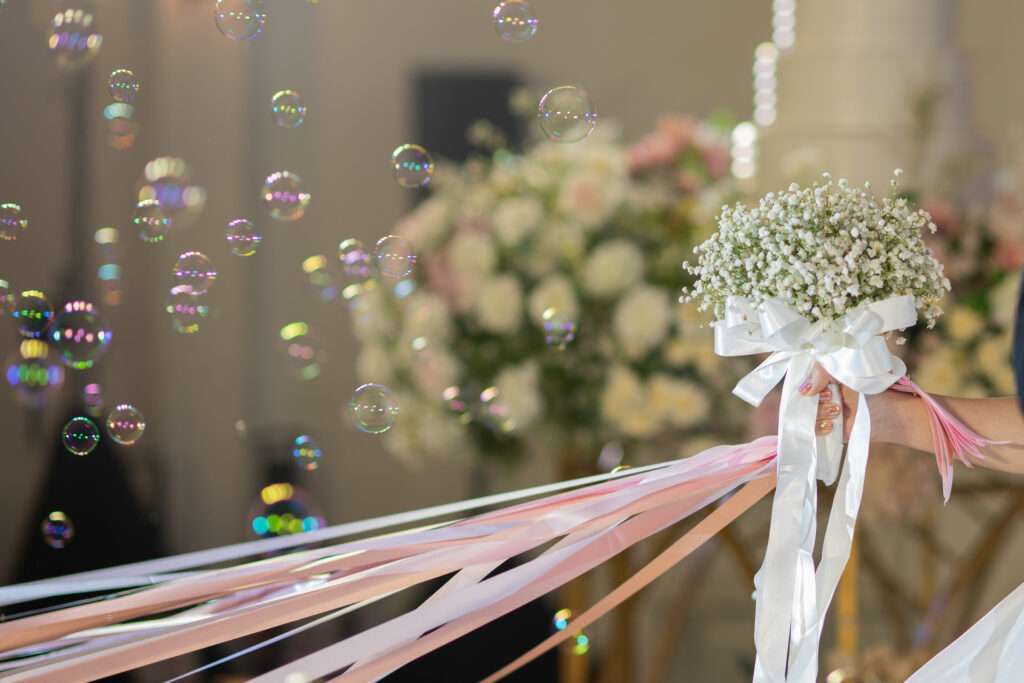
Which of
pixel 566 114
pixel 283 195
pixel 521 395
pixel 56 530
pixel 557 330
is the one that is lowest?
pixel 56 530

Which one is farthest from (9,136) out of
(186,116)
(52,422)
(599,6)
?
(599,6)

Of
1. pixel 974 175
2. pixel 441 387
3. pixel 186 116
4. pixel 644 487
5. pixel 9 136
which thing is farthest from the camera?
pixel 186 116

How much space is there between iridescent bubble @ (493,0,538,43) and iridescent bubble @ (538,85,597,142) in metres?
0.10

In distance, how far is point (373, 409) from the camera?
1.83 metres

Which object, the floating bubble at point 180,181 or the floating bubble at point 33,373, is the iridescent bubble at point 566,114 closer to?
the floating bubble at point 33,373

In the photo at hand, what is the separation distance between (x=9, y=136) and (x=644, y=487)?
2.27 metres

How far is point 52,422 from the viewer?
3.11 meters

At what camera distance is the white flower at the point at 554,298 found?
2275mm

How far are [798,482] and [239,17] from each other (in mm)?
1073

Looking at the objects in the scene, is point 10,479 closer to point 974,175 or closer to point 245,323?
point 245,323

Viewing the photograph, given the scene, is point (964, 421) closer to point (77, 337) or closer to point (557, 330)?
point (557, 330)

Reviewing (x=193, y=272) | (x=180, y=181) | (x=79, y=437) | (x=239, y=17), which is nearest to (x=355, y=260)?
(x=193, y=272)

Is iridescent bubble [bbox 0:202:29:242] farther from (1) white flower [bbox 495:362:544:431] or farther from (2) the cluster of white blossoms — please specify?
(2) the cluster of white blossoms

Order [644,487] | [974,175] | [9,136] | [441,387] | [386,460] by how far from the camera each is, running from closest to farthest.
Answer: [644,487] < [441,387] < [974,175] < [9,136] < [386,460]
